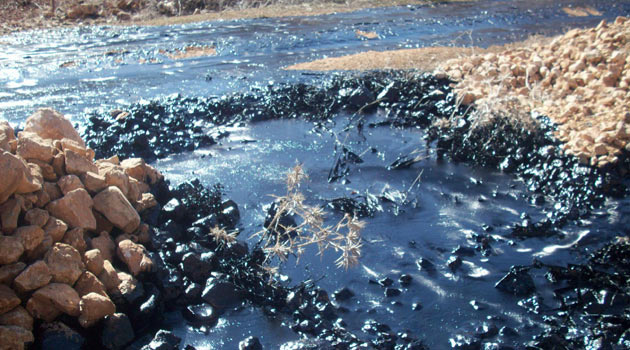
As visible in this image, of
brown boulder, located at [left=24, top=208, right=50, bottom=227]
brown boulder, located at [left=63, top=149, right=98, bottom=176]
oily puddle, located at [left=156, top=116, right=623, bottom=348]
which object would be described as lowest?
oily puddle, located at [left=156, top=116, right=623, bottom=348]

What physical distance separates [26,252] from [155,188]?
1669mm

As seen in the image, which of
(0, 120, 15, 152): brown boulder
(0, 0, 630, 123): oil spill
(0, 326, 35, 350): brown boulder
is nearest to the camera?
(0, 326, 35, 350): brown boulder

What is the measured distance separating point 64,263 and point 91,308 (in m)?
0.36

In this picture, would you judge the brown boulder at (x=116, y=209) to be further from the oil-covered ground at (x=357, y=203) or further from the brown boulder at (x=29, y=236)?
the brown boulder at (x=29, y=236)

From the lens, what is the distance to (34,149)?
4051mm

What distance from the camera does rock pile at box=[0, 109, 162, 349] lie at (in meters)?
3.39

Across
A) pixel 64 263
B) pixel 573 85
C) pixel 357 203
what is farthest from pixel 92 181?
pixel 573 85

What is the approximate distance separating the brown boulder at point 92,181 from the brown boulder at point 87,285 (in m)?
0.87

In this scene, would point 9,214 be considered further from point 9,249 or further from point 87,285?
point 87,285

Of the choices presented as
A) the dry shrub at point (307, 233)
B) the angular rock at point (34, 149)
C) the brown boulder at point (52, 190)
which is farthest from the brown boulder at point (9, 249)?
the dry shrub at point (307, 233)

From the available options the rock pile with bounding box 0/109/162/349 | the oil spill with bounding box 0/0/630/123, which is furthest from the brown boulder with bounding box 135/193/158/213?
the oil spill with bounding box 0/0/630/123

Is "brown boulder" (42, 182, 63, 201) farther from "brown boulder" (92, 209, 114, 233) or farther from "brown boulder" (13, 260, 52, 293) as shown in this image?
"brown boulder" (13, 260, 52, 293)

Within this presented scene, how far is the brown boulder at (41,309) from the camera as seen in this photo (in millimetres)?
3377

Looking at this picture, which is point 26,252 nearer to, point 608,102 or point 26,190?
point 26,190
